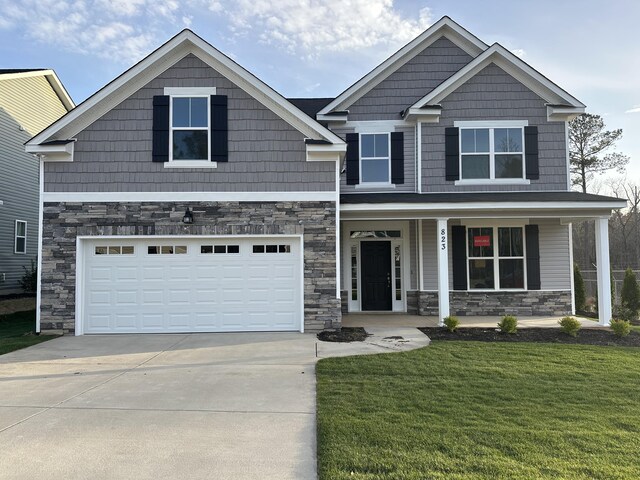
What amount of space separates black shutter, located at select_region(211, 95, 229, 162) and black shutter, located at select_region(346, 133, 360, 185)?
398 centimetres

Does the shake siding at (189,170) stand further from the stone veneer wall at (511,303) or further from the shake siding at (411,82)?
the stone veneer wall at (511,303)

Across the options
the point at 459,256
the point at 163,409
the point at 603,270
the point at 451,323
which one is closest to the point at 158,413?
the point at 163,409

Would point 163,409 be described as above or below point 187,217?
below

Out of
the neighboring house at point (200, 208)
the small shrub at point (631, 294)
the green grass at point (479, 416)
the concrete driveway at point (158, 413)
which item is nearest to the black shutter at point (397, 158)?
the neighboring house at point (200, 208)

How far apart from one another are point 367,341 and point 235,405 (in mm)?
4240

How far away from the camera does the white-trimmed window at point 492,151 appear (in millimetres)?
12820

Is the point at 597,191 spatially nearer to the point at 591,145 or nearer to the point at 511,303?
the point at 591,145

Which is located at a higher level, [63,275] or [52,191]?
[52,191]

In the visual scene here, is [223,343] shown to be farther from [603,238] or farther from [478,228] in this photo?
[603,238]

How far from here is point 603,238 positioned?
11.1 m

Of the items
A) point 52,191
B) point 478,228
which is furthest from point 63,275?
point 478,228

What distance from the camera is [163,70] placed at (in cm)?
1060

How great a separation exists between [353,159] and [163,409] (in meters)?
9.41

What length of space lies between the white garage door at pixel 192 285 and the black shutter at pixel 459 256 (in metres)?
4.95
